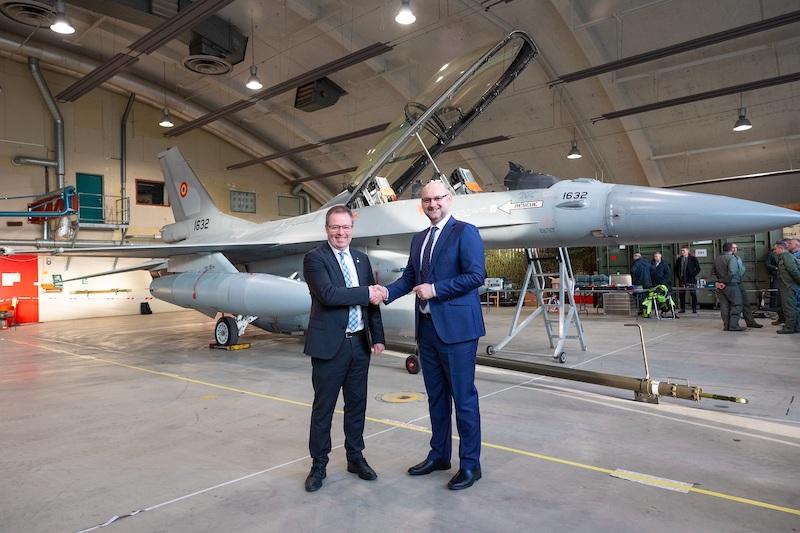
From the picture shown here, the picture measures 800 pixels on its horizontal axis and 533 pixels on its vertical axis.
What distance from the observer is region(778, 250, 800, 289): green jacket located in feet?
28.7

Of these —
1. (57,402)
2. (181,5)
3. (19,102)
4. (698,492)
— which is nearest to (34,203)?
(19,102)

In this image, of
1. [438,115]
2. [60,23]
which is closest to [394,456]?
[438,115]

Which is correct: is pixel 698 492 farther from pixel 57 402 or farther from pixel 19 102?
pixel 19 102

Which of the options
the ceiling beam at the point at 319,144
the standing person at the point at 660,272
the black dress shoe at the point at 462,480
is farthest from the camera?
the ceiling beam at the point at 319,144

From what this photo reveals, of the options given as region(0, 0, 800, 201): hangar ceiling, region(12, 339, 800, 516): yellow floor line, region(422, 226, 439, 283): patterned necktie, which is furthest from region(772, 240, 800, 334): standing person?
region(422, 226, 439, 283): patterned necktie

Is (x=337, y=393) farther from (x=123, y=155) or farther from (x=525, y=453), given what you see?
(x=123, y=155)

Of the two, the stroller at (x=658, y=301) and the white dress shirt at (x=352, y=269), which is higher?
the white dress shirt at (x=352, y=269)

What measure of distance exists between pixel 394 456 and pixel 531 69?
47.9 feet

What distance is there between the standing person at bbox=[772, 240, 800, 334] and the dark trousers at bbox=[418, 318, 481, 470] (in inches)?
347

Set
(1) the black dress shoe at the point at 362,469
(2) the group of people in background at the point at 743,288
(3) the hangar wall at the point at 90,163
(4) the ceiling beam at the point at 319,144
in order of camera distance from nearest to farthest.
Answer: (1) the black dress shoe at the point at 362,469 → (2) the group of people in background at the point at 743,288 → (3) the hangar wall at the point at 90,163 → (4) the ceiling beam at the point at 319,144

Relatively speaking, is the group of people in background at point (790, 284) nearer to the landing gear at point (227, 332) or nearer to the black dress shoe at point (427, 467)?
the black dress shoe at point (427, 467)

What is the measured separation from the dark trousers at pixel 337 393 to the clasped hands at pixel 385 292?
27 cm

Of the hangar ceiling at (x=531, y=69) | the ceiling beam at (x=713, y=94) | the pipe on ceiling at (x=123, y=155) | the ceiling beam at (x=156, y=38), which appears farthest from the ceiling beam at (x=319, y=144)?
the ceiling beam at (x=713, y=94)

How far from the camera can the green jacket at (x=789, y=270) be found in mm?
8758
